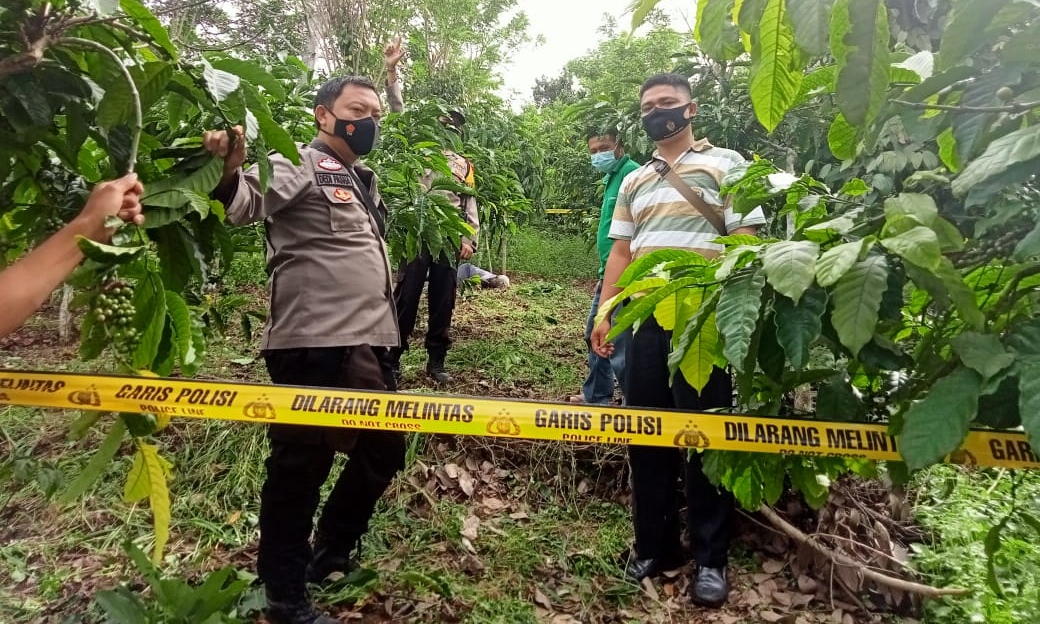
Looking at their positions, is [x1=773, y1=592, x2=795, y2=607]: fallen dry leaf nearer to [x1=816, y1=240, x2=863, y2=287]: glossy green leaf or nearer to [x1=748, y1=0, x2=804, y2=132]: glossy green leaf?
[x1=816, y1=240, x2=863, y2=287]: glossy green leaf

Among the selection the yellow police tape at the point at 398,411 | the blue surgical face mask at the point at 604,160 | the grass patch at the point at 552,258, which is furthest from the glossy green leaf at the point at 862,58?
the grass patch at the point at 552,258

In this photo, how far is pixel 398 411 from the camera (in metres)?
1.58

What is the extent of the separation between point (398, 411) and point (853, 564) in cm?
167

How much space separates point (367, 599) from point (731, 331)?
5.65 ft

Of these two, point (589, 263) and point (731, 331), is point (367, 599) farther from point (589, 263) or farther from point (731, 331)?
point (589, 263)

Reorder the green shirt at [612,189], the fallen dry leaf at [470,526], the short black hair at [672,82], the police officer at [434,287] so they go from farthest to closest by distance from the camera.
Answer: the police officer at [434,287] < the green shirt at [612,189] < the fallen dry leaf at [470,526] < the short black hair at [672,82]

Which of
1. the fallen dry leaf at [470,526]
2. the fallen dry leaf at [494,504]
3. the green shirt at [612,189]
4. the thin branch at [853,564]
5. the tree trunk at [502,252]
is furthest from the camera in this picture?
the tree trunk at [502,252]

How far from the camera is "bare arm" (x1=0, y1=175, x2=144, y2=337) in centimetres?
111

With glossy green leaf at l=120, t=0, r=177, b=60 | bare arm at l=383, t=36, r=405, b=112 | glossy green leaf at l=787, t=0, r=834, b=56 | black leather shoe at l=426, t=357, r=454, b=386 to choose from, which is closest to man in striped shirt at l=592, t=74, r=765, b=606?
glossy green leaf at l=787, t=0, r=834, b=56

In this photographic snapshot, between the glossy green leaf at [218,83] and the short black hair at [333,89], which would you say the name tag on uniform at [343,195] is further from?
the glossy green leaf at [218,83]

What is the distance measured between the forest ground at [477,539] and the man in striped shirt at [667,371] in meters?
0.14

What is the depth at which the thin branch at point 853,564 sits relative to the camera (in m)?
2.05

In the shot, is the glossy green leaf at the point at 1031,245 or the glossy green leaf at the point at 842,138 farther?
the glossy green leaf at the point at 842,138

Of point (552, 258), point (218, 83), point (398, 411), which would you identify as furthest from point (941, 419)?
point (552, 258)
